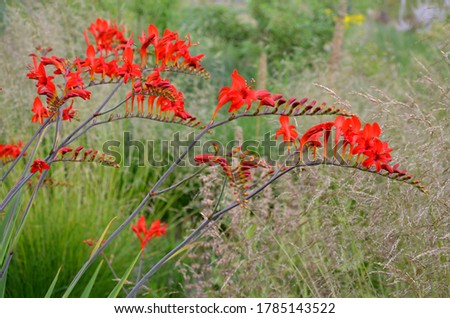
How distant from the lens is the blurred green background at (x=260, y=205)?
2875 mm

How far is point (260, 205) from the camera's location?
11.8 feet

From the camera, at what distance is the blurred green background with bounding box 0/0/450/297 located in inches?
113

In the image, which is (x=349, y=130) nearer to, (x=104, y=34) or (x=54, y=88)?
(x=54, y=88)

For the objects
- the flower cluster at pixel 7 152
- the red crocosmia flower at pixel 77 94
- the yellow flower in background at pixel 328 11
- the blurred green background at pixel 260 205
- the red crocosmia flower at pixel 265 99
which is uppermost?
the red crocosmia flower at pixel 265 99

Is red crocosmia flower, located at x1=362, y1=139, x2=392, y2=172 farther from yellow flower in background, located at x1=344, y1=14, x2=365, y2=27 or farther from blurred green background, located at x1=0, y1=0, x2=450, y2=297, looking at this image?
yellow flower in background, located at x1=344, y1=14, x2=365, y2=27

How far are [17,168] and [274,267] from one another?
178 centimetres

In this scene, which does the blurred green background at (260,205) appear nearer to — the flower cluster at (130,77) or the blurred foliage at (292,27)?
the blurred foliage at (292,27)

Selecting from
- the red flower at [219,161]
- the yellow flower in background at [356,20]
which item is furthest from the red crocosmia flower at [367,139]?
the yellow flower in background at [356,20]

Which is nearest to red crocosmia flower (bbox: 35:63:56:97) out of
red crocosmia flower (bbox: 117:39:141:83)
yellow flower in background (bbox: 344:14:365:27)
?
red crocosmia flower (bbox: 117:39:141:83)

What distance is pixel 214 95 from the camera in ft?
20.5

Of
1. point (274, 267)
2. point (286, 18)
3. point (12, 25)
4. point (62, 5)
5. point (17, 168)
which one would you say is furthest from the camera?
point (286, 18)

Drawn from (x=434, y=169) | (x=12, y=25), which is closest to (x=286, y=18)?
(x=12, y=25)

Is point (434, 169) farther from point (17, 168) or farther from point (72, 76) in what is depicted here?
point (17, 168)
